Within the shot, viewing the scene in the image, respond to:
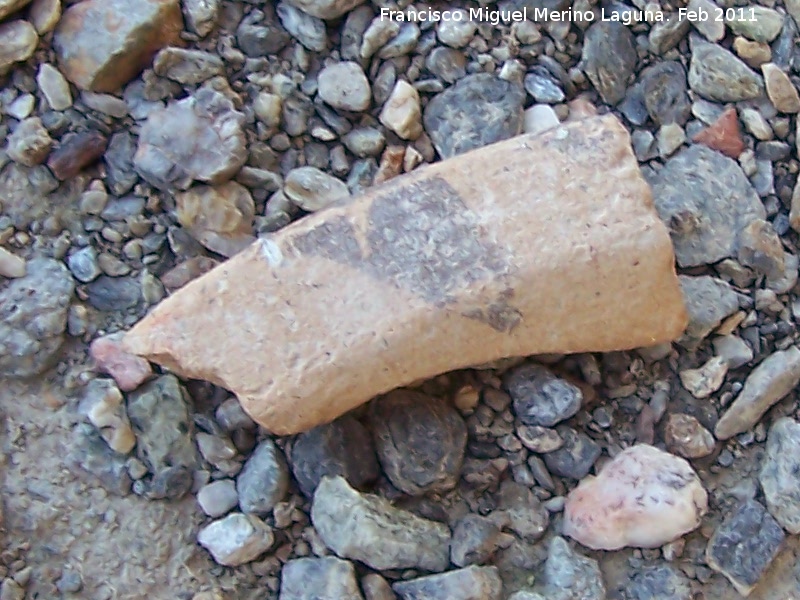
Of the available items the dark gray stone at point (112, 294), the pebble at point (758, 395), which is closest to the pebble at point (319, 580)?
the dark gray stone at point (112, 294)

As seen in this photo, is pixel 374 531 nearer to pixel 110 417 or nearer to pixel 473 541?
pixel 473 541

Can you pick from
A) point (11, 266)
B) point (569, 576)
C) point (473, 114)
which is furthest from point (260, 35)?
point (569, 576)

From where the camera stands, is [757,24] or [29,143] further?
[757,24]

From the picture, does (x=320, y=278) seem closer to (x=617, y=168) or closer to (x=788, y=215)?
(x=617, y=168)

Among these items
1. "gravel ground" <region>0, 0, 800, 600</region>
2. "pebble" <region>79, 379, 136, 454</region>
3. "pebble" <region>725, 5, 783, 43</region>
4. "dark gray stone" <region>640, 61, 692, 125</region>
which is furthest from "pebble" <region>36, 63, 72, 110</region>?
"pebble" <region>725, 5, 783, 43</region>

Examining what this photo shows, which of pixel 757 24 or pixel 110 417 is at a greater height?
pixel 757 24

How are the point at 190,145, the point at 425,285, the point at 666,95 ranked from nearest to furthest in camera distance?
the point at 425,285 → the point at 190,145 → the point at 666,95

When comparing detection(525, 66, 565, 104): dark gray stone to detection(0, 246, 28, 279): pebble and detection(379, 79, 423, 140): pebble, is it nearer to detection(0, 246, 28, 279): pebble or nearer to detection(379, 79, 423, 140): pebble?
detection(379, 79, 423, 140): pebble

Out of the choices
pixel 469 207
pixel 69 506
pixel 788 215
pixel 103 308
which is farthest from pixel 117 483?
pixel 788 215
